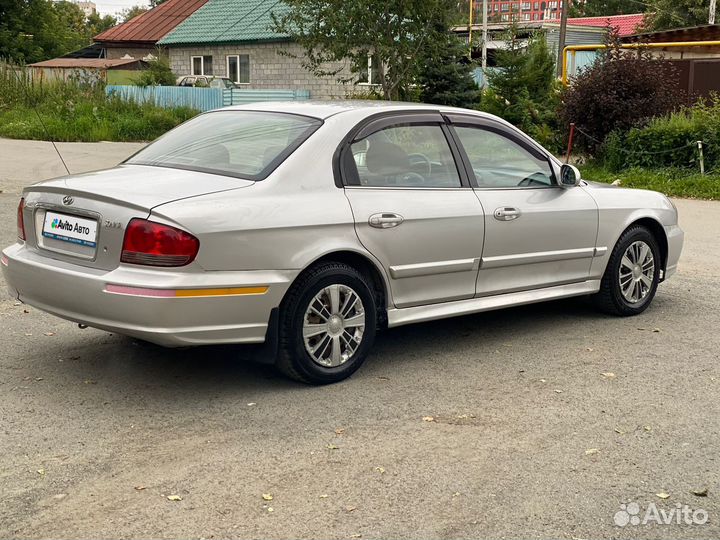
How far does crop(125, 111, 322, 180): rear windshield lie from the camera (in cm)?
570

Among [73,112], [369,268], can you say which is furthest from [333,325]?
[73,112]

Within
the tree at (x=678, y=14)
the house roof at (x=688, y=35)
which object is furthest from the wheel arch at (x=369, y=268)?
the tree at (x=678, y=14)

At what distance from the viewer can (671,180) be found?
16438 mm

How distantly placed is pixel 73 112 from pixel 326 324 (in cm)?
2180

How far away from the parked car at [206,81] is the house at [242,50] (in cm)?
134

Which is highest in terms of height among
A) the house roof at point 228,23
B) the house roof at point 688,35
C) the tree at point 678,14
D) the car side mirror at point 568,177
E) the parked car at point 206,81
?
the tree at point 678,14

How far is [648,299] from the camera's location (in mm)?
7773

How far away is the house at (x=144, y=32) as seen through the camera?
4872 centimetres

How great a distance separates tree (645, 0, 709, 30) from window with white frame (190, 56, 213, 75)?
25.5 m

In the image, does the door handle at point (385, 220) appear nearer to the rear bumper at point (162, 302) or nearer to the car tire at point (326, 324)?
the car tire at point (326, 324)

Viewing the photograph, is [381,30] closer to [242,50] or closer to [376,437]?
[376,437]

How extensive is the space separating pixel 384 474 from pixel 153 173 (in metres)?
2.34

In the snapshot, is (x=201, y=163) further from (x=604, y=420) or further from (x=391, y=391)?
(x=604, y=420)

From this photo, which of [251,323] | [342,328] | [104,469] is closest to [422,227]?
[342,328]
